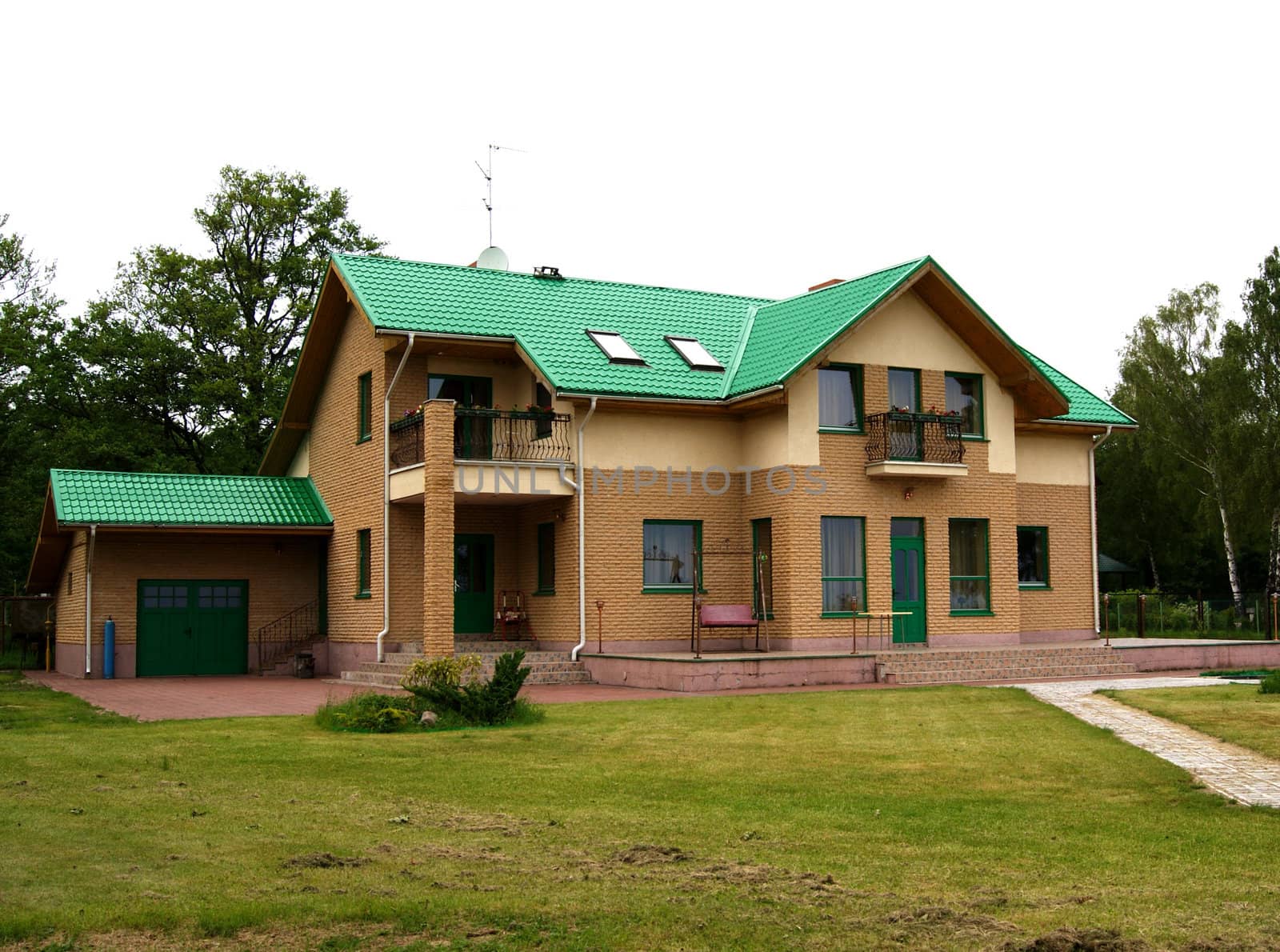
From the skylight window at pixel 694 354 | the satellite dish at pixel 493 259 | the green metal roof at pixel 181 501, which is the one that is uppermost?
the satellite dish at pixel 493 259

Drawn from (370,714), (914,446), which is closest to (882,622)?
(914,446)

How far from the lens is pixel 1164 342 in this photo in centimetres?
4866

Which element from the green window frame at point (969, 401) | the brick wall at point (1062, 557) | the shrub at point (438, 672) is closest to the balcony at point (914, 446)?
the green window frame at point (969, 401)

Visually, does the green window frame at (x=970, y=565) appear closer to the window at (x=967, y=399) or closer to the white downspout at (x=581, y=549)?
the window at (x=967, y=399)

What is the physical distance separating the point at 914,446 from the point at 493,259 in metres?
9.67

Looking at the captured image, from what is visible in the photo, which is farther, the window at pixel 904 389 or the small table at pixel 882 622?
the window at pixel 904 389

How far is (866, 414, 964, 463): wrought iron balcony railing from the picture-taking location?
24.1 m

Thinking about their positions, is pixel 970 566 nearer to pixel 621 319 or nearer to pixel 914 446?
pixel 914 446

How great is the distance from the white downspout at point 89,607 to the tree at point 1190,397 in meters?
32.3

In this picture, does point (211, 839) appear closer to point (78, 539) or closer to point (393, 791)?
point (393, 791)

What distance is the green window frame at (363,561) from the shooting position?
25.4m

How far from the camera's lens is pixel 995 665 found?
882 inches

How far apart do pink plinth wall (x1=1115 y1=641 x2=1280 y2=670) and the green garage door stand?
665 inches

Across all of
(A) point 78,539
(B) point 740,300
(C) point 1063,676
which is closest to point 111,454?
(A) point 78,539
